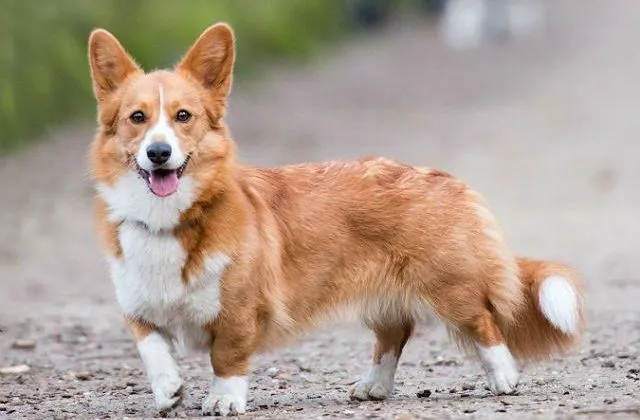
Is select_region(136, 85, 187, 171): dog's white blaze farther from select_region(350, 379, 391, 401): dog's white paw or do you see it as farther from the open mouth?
select_region(350, 379, 391, 401): dog's white paw

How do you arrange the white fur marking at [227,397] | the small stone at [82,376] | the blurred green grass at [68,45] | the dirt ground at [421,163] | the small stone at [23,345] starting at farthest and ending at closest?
the blurred green grass at [68,45], the small stone at [23,345], the small stone at [82,376], the dirt ground at [421,163], the white fur marking at [227,397]

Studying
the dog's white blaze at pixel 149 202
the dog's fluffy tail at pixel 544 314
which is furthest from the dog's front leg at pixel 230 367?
the dog's fluffy tail at pixel 544 314

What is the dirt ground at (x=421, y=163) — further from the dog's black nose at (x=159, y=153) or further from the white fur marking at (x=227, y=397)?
the dog's black nose at (x=159, y=153)

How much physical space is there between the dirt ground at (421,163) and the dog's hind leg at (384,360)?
92 mm

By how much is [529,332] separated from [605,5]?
94.4ft

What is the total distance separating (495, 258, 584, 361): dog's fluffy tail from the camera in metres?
7.16

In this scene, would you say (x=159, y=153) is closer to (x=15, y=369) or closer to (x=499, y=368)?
(x=499, y=368)

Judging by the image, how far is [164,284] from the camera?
21.3 feet

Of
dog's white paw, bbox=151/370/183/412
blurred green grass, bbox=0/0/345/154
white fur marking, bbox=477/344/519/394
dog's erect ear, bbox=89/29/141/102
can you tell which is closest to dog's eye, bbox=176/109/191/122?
dog's erect ear, bbox=89/29/141/102

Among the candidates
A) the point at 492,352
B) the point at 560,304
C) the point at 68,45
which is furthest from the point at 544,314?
the point at 68,45

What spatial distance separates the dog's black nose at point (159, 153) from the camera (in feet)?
20.9

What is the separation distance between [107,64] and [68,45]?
1140cm

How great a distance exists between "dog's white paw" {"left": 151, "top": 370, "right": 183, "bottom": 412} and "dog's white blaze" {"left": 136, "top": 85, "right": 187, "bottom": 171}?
862 millimetres

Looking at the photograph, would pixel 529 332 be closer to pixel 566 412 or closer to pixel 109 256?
pixel 566 412
